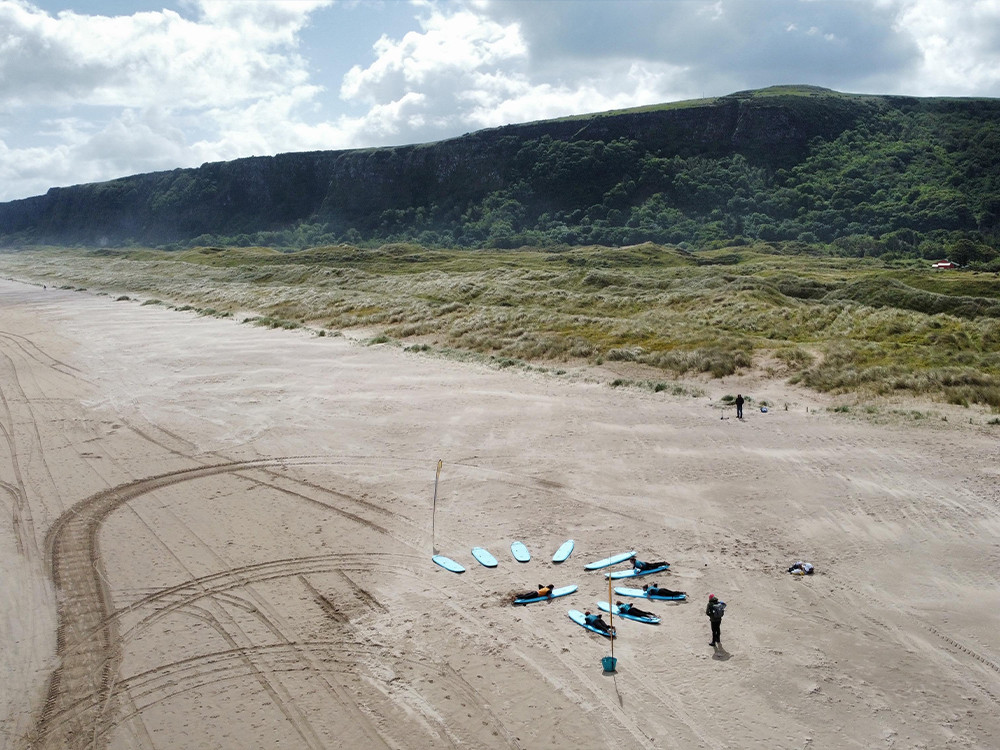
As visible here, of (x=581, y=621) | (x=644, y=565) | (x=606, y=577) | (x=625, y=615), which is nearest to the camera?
(x=581, y=621)

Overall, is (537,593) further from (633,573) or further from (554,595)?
(633,573)

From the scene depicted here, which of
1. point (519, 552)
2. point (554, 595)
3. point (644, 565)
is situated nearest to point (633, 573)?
point (644, 565)

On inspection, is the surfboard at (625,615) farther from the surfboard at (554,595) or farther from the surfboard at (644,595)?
the surfboard at (554,595)

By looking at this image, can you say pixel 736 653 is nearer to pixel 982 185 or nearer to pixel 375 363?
pixel 375 363

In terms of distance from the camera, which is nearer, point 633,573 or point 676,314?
point 633,573

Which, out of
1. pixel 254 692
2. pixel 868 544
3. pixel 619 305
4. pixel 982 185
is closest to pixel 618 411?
pixel 868 544

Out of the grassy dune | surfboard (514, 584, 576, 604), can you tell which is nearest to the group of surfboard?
surfboard (514, 584, 576, 604)

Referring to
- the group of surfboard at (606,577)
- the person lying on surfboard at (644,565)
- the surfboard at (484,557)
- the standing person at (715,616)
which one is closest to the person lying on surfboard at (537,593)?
the group of surfboard at (606,577)

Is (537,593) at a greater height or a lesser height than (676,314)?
lesser
